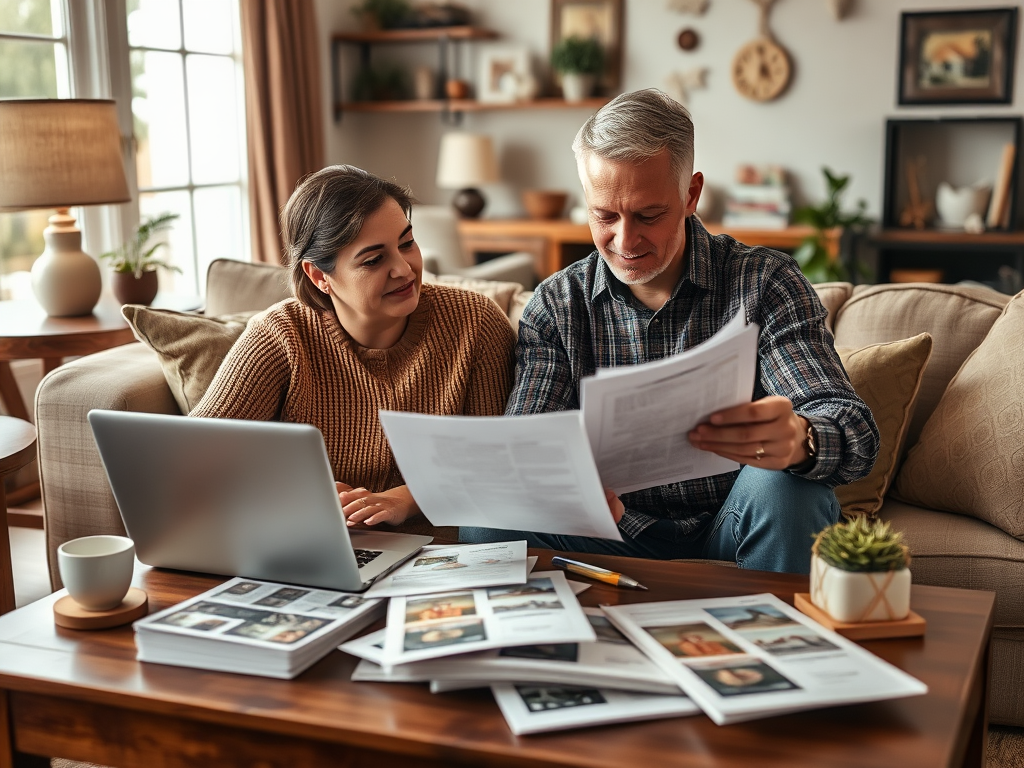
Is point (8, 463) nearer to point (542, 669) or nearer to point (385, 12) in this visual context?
point (542, 669)

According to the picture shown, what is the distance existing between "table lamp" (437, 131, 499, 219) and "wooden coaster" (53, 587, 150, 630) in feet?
13.6

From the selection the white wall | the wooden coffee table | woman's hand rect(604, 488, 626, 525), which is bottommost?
the wooden coffee table

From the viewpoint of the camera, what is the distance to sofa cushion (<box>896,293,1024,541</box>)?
176cm

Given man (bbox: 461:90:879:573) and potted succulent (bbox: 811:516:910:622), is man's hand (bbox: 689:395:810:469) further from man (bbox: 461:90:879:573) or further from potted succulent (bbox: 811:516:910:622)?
potted succulent (bbox: 811:516:910:622)

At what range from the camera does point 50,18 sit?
337cm

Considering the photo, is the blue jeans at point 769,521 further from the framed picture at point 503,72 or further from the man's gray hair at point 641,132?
the framed picture at point 503,72

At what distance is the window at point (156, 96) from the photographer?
3.30 meters

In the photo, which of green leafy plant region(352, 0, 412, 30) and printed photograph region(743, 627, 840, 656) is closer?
printed photograph region(743, 627, 840, 656)

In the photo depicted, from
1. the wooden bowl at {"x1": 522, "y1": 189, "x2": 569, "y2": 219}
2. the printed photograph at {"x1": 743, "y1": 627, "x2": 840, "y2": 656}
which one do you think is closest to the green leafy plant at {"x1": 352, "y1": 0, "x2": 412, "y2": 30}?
the wooden bowl at {"x1": 522, "y1": 189, "x2": 569, "y2": 219}

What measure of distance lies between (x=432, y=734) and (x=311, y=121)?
13.4 feet

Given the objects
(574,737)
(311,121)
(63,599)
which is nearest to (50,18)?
(311,121)

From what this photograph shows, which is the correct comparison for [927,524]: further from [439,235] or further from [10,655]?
[439,235]

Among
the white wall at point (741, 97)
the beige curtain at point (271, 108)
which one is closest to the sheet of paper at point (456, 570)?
the beige curtain at point (271, 108)

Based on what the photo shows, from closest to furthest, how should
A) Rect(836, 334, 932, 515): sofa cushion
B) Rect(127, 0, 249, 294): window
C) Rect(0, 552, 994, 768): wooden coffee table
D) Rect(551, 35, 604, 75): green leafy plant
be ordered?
Rect(0, 552, 994, 768): wooden coffee table, Rect(836, 334, 932, 515): sofa cushion, Rect(127, 0, 249, 294): window, Rect(551, 35, 604, 75): green leafy plant
